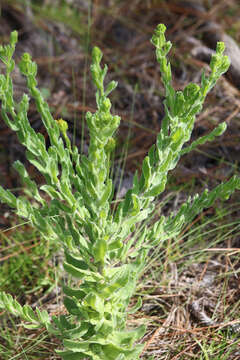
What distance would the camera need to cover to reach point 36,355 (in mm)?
1722

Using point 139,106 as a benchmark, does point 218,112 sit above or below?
above

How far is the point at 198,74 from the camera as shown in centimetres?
312

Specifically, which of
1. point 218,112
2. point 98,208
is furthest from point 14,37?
point 218,112

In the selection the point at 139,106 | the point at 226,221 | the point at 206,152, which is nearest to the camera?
the point at 226,221

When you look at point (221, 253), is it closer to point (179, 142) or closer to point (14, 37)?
point (179, 142)

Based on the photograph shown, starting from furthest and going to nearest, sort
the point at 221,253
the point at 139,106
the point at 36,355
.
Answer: the point at 139,106 < the point at 221,253 < the point at 36,355

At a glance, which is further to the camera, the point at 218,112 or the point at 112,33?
the point at 112,33

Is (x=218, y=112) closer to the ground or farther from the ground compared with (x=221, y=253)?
farther from the ground

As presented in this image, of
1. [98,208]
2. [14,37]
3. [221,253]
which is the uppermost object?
[14,37]

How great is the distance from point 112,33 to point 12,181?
1.99 metres

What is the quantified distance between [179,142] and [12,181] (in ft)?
5.47

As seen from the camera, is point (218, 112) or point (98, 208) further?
point (218, 112)

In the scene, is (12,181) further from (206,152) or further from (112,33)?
(112,33)

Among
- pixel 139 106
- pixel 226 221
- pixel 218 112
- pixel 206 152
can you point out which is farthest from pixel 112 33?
pixel 226 221
